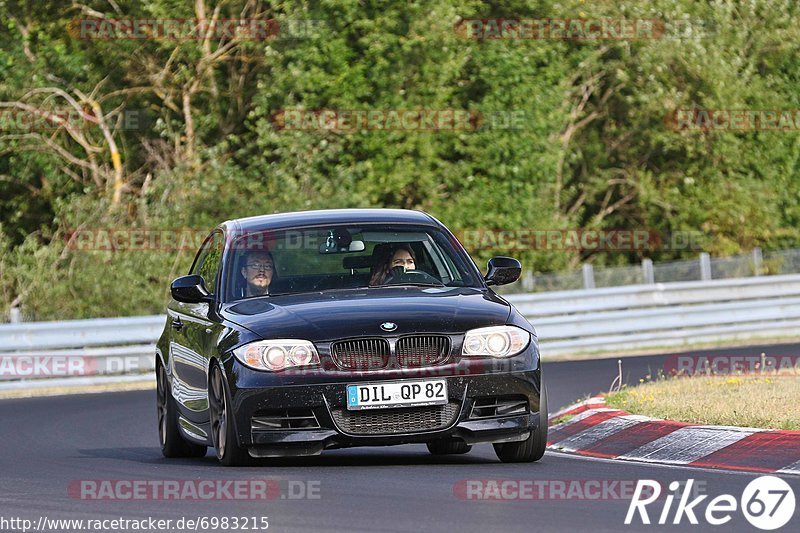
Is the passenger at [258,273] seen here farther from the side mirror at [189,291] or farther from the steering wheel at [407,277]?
the steering wheel at [407,277]

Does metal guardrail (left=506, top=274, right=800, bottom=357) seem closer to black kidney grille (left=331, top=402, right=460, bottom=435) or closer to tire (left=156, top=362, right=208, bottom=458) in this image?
tire (left=156, top=362, right=208, bottom=458)

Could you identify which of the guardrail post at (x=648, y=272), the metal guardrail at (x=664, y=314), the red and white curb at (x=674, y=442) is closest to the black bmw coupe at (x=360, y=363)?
the red and white curb at (x=674, y=442)

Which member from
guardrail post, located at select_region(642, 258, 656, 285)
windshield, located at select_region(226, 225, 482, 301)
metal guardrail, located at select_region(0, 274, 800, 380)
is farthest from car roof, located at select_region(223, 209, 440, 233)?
guardrail post, located at select_region(642, 258, 656, 285)

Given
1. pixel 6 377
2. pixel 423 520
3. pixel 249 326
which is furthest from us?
pixel 6 377

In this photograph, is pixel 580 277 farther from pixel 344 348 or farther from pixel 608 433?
pixel 344 348

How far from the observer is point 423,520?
7.55 m

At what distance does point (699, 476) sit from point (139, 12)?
80.6 ft

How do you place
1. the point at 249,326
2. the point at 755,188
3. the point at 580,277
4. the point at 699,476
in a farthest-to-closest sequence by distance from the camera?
the point at 755,188
the point at 580,277
the point at 249,326
the point at 699,476

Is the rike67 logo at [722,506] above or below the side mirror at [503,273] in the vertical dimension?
below

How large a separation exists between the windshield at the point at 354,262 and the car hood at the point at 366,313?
0.26 metres

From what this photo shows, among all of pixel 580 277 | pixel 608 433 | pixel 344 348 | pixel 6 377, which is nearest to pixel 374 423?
pixel 344 348

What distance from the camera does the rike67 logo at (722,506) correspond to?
24.2ft

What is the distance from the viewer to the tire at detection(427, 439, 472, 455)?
432 inches

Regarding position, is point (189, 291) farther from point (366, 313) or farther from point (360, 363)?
point (360, 363)
